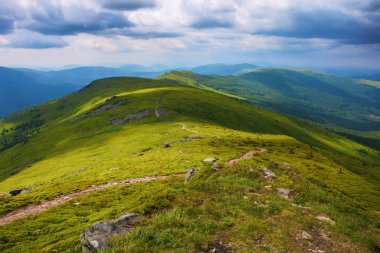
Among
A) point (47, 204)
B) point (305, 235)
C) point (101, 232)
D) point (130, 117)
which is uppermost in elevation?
point (101, 232)

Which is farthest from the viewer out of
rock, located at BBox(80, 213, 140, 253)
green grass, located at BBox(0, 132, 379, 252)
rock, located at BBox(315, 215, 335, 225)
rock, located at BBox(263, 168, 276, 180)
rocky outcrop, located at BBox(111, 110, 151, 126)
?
rocky outcrop, located at BBox(111, 110, 151, 126)

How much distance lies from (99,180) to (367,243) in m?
36.2

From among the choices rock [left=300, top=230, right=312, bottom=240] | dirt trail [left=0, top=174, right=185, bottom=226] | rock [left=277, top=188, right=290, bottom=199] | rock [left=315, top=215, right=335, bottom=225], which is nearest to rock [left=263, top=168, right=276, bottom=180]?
rock [left=277, top=188, right=290, bottom=199]

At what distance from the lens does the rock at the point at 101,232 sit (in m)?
17.2

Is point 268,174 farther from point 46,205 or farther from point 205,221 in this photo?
point 46,205

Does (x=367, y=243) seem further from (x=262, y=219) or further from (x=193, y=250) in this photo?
(x=193, y=250)

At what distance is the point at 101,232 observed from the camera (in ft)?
60.6

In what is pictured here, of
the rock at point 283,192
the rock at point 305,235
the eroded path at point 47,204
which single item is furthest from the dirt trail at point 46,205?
the rock at point 305,235

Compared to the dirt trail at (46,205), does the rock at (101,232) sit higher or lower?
higher

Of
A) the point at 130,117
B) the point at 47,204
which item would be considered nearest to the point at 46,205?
the point at 47,204

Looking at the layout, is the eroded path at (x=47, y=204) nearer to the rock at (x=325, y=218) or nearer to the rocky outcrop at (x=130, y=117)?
the rock at (x=325, y=218)

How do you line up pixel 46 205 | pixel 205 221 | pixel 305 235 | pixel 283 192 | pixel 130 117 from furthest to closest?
pixel 130 117 < pixel 46 205 < pixel 283 192 < pixel 205 221 < pixel 305 235

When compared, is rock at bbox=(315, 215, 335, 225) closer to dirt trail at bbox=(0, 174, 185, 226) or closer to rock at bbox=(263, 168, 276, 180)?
rock at bbox=(263, 168, 276, 180)

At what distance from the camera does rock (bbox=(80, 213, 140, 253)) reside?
17223 millimetres
